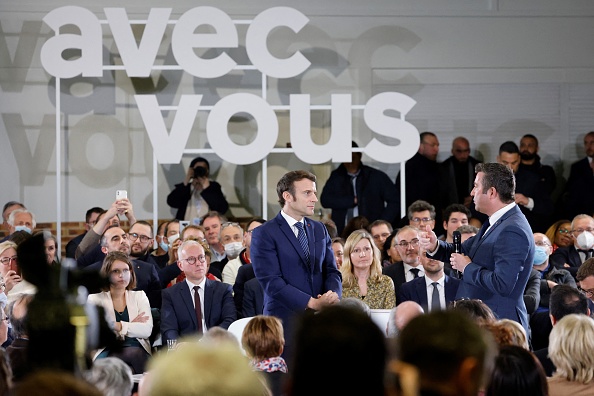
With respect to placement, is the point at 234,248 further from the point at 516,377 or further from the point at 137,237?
the point at 516,377

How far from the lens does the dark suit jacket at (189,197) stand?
30.2ft

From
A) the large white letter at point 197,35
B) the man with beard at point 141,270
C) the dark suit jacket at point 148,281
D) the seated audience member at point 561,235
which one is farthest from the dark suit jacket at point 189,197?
the seated audience member at point 561,235

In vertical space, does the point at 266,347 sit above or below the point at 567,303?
below

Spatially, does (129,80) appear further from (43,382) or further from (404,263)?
(43,382)

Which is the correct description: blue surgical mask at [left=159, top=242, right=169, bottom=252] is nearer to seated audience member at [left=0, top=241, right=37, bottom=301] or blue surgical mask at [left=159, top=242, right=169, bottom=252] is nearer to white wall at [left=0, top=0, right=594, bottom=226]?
seated audience member at [left=0, top=241, right=37, bottom=301]

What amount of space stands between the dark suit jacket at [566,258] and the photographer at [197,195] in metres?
3.31

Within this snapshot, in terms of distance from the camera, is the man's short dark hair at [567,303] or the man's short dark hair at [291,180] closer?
the man's short dark hair at [567,303]

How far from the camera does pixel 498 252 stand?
13.9ft

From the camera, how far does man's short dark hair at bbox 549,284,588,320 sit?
14.1ft

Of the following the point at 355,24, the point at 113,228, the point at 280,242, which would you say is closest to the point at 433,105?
the point at 355,24

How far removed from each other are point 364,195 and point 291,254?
4624 millimetres

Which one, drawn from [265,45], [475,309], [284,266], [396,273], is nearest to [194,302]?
[396,273]

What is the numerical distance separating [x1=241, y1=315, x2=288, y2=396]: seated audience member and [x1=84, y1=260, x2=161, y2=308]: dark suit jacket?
261 cm

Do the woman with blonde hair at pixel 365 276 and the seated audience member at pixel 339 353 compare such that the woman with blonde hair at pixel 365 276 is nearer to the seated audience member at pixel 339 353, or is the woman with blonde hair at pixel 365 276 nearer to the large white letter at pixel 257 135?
the large white letter at pixel 257 135
